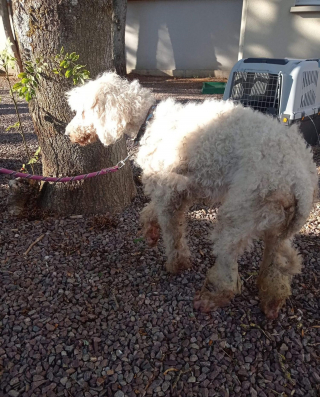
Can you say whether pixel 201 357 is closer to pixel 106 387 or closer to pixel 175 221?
pixel 106 387

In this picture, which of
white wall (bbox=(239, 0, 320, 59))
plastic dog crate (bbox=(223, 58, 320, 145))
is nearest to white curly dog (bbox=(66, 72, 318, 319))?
plastic dog crate (bbox=(223, 58, 320, 145))

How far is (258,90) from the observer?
4633 millimetres

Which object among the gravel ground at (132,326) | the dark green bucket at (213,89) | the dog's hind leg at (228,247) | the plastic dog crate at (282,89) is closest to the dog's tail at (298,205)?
the dog's hind leg at (228,247)

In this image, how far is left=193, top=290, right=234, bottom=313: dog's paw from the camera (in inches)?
91.8

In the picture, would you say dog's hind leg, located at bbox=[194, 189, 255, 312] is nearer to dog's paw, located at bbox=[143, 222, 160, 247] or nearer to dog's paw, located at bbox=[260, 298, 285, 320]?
dog's paw, located at bbox=[260, 298, 285, 320]

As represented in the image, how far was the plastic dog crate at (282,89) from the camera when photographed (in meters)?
4.34

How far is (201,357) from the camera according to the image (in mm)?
2021

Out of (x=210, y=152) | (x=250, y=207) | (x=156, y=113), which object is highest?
(x=156, y=113)

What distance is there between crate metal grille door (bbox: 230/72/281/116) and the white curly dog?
2.42 meters

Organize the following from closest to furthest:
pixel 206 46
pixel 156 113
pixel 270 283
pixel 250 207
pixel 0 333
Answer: pixel 250 207
pixel 0 333
pixel 270 283
pixel 156 113
pixel 206 46

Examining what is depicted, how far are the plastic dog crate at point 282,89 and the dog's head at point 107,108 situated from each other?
2.44 meters

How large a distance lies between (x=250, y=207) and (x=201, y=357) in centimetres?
97

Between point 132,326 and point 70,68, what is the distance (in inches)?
82.6

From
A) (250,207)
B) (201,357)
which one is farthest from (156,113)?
(201,357)
